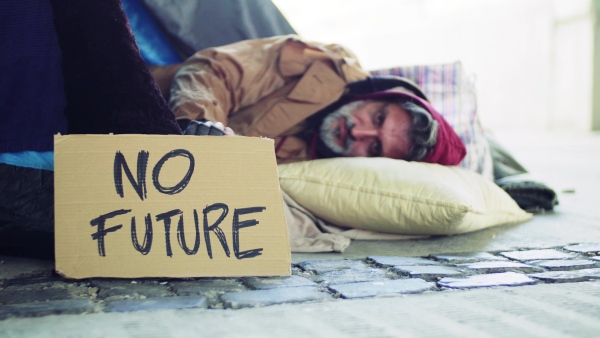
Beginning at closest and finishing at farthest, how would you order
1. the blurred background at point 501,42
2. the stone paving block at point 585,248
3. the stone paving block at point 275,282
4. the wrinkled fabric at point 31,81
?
the stone paving block at point 275,282 → the wrinkled fabric at point 31,81 → the stone paving block at point 585,248 → the blurred background at point 501,42

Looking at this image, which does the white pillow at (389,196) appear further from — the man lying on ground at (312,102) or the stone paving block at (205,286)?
the stone paving block at (205,286)

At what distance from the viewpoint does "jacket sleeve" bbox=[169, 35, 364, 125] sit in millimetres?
2127

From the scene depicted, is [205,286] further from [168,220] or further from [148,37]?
[148,37]

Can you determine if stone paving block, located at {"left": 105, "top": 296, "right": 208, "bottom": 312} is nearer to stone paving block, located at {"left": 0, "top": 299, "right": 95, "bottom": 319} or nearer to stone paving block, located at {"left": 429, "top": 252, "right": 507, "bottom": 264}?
stone paving block, located at {"left": 0, "top": 299, "right": 95, "bottom": 319}

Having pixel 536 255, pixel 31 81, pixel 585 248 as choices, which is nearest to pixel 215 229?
pixel 31 81

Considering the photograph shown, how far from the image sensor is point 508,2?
333 inches

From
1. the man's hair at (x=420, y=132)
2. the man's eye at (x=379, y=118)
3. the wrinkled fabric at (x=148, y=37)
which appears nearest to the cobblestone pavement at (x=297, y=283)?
the man's hair at (x=420, y=132)

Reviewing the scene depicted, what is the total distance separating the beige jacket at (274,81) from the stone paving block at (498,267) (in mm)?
926

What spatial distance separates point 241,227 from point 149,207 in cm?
18

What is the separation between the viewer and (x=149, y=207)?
119cm

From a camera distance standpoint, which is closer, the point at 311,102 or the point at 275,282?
the point at 275,282

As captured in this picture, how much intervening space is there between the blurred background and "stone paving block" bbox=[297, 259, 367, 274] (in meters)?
7.34

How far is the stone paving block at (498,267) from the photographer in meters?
1.36

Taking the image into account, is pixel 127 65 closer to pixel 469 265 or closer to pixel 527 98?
pixel 469 265
